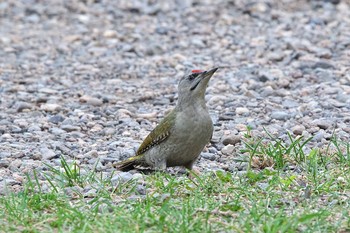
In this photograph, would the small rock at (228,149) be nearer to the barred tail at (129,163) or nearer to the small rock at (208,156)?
the small rock at (208,156)

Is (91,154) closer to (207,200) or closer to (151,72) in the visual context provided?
(207,200)

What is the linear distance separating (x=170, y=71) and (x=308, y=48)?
2.01m

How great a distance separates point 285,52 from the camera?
12.9 m

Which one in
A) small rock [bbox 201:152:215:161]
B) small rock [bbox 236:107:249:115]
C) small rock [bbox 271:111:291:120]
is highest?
small rock [bbox 201:152:215:161]

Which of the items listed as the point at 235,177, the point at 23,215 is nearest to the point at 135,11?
the point at 235,177

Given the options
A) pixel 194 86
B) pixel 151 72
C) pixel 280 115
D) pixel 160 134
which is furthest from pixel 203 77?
pixel 151 72

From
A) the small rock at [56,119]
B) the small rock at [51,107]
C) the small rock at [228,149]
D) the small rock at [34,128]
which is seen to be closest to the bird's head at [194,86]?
the small rock at [228,149]

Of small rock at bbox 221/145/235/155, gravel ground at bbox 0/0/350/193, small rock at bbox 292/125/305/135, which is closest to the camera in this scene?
small rock at bbox 221/145/235/155

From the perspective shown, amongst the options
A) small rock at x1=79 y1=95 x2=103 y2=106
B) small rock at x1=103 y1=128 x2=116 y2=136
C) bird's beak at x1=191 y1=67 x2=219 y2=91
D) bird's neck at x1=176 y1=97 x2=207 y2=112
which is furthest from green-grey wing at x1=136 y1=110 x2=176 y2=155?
small rock at x1=79 y1=95 x2=103 y2=106

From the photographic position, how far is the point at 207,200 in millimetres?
6609

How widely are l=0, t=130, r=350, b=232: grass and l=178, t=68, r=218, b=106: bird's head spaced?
2.02 feet

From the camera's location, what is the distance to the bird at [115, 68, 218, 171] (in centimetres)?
781

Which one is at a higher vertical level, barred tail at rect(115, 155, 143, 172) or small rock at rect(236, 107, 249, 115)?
barred tail at rect(115, 155, 143, 172)

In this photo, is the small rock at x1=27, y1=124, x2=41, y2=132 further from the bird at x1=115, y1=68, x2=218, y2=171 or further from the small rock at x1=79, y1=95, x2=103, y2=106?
the bird at x1=115, y1=68, x2=218, y2=171
